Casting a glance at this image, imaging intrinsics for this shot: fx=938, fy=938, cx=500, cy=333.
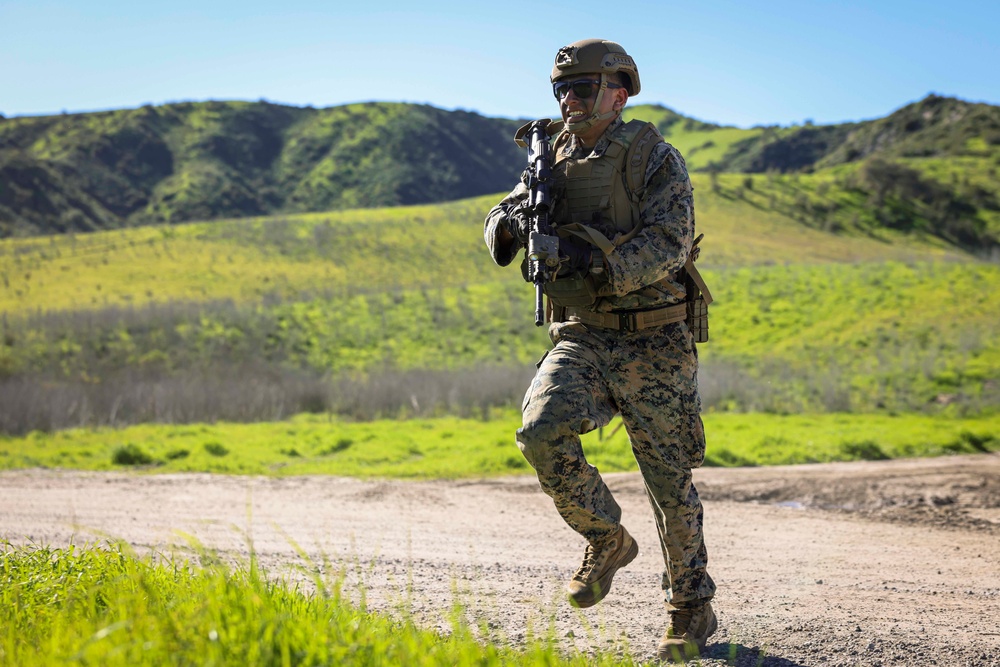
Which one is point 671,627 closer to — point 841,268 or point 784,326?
point 784,326

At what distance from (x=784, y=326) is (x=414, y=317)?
12.3 meters

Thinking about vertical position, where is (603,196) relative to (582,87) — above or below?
below

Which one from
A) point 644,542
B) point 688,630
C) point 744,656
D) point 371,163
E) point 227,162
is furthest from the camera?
point 371,163

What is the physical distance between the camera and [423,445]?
1359cm

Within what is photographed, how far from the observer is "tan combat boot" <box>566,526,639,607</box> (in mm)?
4430

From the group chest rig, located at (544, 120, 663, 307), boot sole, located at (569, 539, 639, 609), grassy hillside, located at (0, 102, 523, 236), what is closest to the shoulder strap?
chest rig, located at (544, 120, 663, 307)

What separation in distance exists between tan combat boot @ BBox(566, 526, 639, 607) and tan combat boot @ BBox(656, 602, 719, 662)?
1.14 feet

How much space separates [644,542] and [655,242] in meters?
3.54

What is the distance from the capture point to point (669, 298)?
15.1 ft

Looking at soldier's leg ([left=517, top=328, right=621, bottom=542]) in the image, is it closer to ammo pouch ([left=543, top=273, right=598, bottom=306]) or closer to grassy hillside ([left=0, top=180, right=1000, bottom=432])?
ammo pouch ([left=543, top=273, right=598, bottom=306])

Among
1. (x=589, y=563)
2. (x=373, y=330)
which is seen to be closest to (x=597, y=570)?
(x=589, y=563)

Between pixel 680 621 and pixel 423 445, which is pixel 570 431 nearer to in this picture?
pixel 680 621

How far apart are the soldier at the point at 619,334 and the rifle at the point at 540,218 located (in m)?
0.09

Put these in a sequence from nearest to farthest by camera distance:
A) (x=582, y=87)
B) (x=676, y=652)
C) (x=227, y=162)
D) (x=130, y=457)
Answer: (x=676, y=652), (x=582, y=87), (x=130, y=457), (x=227, y=162)
